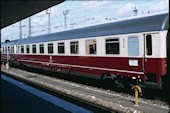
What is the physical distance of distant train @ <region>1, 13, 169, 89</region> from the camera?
1191 centimetres

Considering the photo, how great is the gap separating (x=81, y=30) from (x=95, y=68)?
2909 mm

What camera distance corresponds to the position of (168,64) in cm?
1182

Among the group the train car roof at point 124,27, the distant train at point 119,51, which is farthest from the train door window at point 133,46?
the train car roof at point 124,27

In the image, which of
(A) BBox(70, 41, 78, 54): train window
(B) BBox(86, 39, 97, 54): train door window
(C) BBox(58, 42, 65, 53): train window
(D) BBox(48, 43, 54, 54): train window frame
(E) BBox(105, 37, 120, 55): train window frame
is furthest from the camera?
(D) BBox(48, 43, 54, 54): train window frame

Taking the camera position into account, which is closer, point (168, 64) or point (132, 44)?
point (168, 64)

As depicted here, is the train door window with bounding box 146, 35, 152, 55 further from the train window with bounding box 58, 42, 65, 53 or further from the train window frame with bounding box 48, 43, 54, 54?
the train window frame with bounding box 48, 43, 54, 54

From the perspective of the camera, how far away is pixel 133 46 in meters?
13.3

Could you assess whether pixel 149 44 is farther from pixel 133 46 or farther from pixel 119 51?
pixel 119 51

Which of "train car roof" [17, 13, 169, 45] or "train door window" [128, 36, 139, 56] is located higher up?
"train car roof" [17, 13, 169, 45]

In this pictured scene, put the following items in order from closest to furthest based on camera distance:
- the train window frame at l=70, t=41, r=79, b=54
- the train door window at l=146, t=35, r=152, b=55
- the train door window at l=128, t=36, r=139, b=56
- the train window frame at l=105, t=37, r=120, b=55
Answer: the train door window at l=146, t=35, r=152, b=55
the train door window at l=128, t=36, r=139, b=56
the train window frame at l=105, t=37, r=120, b=55
the train window frame at l=70, t=41, r=79, b=54

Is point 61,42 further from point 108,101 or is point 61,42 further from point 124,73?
point 108,101

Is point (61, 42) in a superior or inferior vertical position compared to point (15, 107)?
superior

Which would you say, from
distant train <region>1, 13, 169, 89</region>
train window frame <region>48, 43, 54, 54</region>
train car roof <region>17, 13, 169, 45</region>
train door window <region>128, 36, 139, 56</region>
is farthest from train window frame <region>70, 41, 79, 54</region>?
train door window <region>128, 36, 139, 56</region>

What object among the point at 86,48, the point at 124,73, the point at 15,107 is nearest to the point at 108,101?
the point at 124,73
